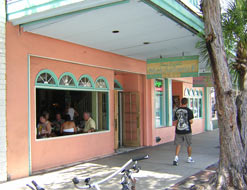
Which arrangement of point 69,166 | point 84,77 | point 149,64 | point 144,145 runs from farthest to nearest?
1. point 144,145
2. point 149,64
3. point 84,77
4. point 69,166

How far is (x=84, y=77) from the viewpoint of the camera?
27.3 ft

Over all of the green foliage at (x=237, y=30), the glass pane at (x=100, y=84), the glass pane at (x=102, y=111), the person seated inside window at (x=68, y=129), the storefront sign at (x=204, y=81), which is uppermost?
the green foliage at (x=237, y=30)

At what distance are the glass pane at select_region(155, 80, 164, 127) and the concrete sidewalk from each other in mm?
2417

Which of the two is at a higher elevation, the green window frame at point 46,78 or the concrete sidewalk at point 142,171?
the green window frame at point 46,78

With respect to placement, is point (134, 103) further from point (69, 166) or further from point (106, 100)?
point (69, 166)

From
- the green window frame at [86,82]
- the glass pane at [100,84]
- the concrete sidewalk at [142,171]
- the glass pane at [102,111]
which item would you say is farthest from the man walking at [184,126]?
the green window frame at [86,82]

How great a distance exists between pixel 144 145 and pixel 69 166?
4.15 m

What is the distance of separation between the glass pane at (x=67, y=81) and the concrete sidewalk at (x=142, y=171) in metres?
2.26

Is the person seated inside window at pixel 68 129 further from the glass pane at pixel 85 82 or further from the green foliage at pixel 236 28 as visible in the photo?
the green foliage at pixel 236 28

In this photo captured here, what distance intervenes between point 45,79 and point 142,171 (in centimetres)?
341

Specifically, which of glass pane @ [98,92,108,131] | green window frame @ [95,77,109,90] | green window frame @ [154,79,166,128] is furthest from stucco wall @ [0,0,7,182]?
green window frame @ [154,79,166,128]

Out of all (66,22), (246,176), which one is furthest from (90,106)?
(246,176)

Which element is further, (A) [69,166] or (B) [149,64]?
(B) [149,64]

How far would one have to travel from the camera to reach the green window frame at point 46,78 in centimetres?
697
